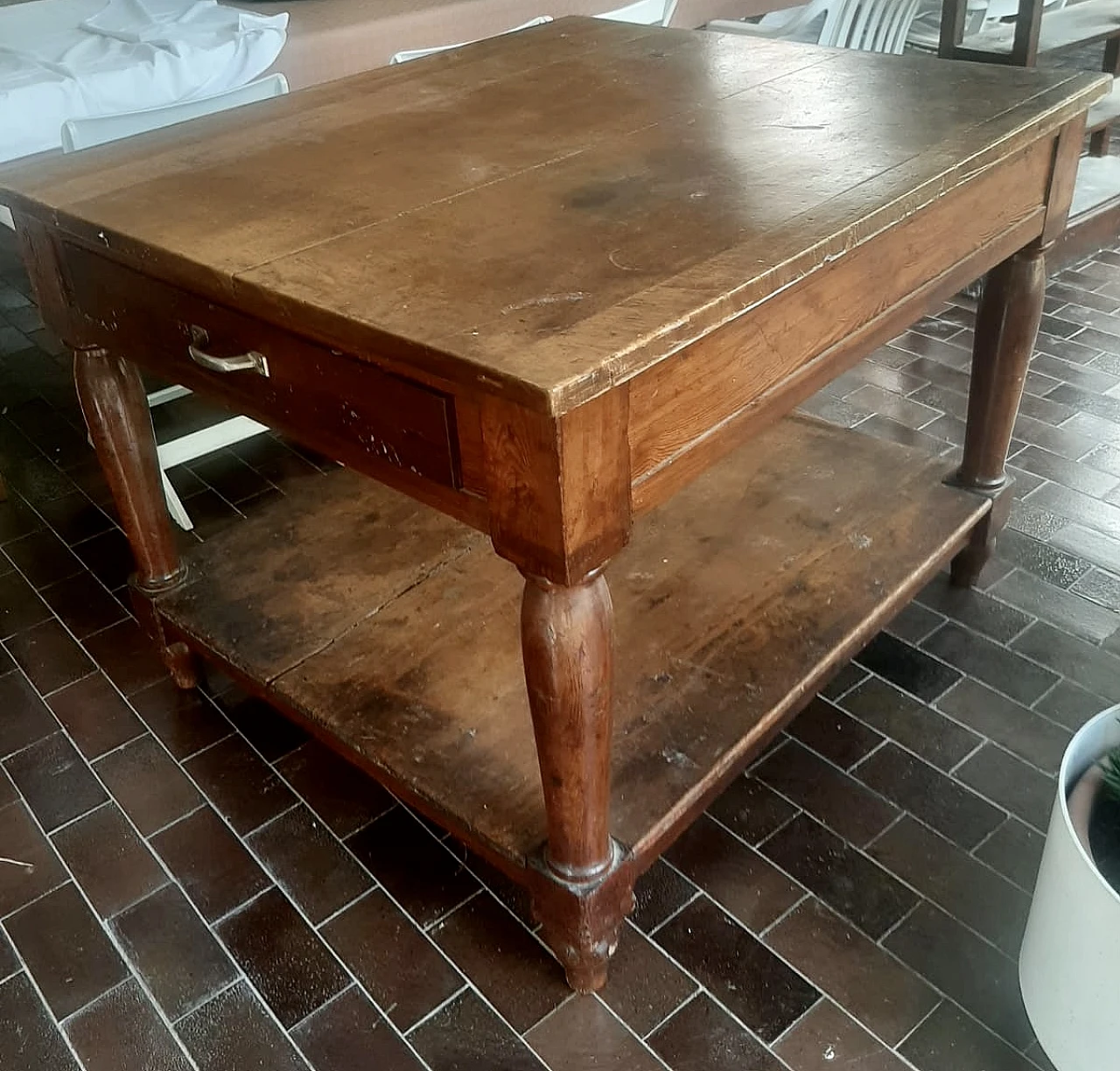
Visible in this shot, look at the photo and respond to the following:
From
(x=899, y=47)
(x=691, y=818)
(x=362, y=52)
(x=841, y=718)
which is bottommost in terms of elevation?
(x=841, y=718)

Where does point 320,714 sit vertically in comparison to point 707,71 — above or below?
below

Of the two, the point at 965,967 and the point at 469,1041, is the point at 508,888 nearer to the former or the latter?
the point at 469,1041

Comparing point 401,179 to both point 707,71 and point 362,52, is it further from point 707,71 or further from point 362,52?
point 362,52

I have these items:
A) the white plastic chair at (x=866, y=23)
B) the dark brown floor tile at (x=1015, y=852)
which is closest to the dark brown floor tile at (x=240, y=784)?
the dark brown floor tile at (x=1015, y=852)

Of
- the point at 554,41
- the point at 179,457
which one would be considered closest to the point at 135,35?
the point at 179,457

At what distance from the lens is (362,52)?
8.65ft

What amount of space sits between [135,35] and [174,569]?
4.97ft

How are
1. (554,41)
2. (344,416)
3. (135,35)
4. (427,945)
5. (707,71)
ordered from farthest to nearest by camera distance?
1. (135,35)
2. (554,41)
3. (707,71)
4. (427,945)
5. (344,416)

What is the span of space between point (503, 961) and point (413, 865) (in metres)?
0.21

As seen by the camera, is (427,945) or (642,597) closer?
(427,945)

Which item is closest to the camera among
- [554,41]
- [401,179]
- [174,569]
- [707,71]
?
[401,179]

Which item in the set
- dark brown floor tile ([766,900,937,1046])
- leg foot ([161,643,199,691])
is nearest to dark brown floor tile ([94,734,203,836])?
leg foot ([161,643,199,691])

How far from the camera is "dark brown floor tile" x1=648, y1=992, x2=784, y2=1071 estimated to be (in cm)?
127

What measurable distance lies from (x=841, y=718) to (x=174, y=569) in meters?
1.07
